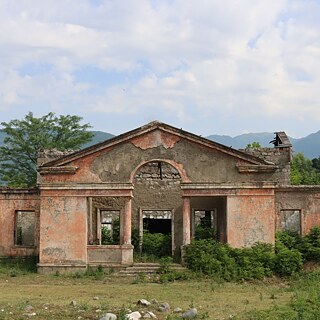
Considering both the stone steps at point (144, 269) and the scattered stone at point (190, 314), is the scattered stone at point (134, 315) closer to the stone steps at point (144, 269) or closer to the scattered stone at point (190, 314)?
the scattered stone at point (190, 314)

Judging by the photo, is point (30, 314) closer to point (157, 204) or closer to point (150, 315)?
point (150, 315)

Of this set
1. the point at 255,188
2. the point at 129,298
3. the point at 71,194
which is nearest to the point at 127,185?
the point at 71,194

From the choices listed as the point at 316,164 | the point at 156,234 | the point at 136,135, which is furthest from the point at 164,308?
the point at 316,164

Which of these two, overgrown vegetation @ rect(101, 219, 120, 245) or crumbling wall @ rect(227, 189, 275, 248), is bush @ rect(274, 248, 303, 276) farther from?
overgrown vegetation @ rect(101, 219, 120, 245)

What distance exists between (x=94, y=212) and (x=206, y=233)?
488 cm

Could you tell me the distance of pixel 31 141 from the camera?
4472cm

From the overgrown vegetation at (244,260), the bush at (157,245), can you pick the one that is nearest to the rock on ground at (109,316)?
the overgrown vegetation at (244,260)

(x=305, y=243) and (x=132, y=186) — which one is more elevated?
(x=132, y=186)

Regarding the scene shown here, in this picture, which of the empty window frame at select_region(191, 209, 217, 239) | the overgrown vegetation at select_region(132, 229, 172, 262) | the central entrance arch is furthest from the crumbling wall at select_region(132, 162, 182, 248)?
the empty window frame at select_region(191, 209, 217, 239)

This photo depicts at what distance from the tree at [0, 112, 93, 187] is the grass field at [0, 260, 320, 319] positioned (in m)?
23.9

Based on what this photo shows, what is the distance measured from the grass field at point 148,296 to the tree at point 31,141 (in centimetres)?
2392

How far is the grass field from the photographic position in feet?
41.3

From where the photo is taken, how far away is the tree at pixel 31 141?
44219 mm

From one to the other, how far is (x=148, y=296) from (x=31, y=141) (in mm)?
30886
